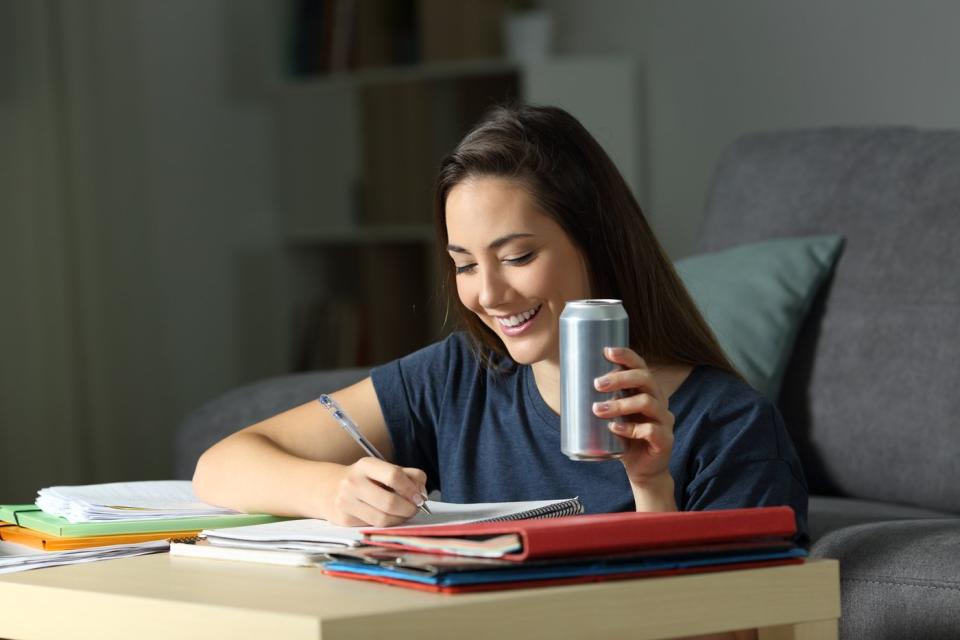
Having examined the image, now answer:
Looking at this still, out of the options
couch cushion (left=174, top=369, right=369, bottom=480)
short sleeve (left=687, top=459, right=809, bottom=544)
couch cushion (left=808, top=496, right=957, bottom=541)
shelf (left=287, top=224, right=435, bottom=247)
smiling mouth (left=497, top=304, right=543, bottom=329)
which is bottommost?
couch cushion (left=808, top=496, right=957, bottom=541)

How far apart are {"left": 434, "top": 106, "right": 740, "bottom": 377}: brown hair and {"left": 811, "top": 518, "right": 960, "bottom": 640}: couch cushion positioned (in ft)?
0.83

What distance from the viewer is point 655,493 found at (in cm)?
117

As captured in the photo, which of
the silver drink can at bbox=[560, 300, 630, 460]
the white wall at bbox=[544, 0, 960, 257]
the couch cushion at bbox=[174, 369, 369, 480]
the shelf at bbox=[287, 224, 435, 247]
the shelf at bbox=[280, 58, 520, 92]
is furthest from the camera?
the shelf at bbox=[287, 224, 435, 247]

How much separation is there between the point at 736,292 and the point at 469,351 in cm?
59

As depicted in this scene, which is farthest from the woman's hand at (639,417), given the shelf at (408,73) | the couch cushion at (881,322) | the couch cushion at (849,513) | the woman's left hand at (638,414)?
the shelf at (408,73)

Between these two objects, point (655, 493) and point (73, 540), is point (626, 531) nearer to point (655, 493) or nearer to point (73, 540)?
point (655, 493)

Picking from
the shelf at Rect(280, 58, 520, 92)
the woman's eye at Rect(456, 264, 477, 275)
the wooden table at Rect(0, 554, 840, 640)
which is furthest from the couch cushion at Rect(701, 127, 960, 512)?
the shelf at Rect(280, 58, 520, 92)

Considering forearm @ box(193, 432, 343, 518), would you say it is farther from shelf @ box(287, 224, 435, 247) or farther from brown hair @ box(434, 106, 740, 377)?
shelf @ box(287, 224, 435, 247)

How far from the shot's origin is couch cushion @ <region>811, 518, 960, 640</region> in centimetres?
138

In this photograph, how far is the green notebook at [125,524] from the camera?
47.6 inches

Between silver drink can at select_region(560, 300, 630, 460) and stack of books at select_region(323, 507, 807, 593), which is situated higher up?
silver drink can at select_region(560, 300, 630, 460)

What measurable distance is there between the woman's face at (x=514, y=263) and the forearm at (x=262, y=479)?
0.22 meters

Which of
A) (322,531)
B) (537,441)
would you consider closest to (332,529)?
(322,531)

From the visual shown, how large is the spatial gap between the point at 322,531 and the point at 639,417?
27 cm
